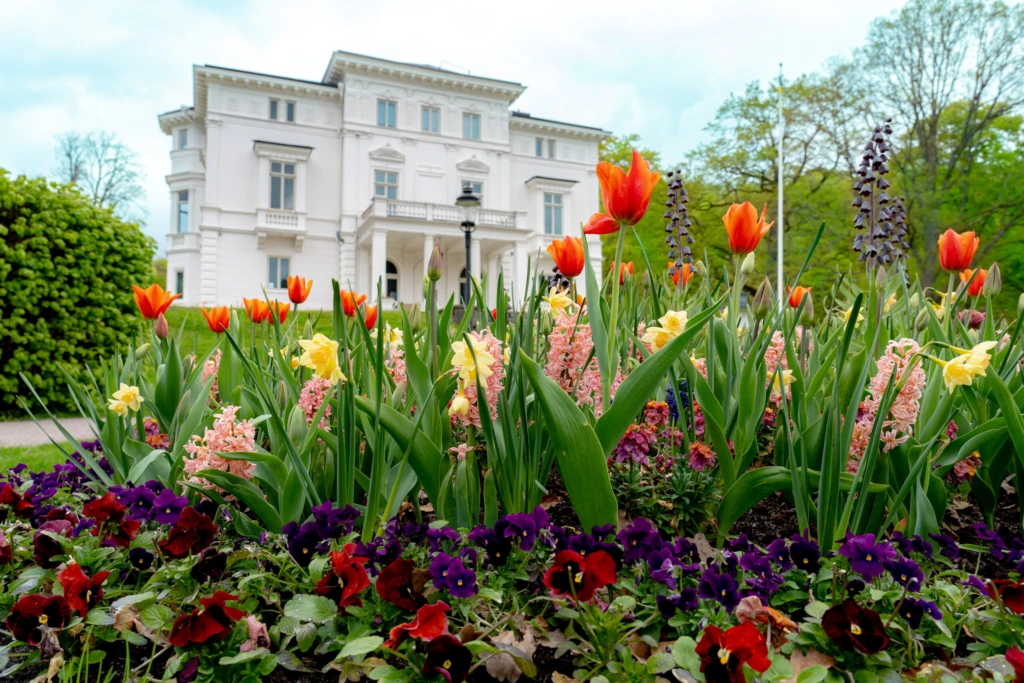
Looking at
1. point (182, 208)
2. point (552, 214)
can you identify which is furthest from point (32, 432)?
point (182, 208)

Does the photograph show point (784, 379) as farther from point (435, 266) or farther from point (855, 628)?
point (435, 266)

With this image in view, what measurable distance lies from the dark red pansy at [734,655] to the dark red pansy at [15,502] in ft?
6.18

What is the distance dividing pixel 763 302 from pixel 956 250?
92cm

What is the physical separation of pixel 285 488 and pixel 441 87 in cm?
2351

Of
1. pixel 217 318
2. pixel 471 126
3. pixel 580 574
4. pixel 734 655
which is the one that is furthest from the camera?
pixel 471 126

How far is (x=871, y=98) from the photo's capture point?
1906 centimetres

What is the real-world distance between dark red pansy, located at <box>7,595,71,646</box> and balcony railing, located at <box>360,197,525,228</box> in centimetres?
1911

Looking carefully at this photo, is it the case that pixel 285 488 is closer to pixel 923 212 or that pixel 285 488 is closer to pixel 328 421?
pixel 328 421

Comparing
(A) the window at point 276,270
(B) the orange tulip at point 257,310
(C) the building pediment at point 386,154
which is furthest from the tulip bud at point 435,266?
(C) the building pediment at point 386,154

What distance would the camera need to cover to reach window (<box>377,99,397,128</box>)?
22312mm

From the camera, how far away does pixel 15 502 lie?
1802 mm

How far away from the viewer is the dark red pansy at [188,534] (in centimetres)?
138

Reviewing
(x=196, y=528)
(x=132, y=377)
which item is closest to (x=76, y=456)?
(x=132, y=377)

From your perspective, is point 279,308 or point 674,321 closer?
point 674,321
